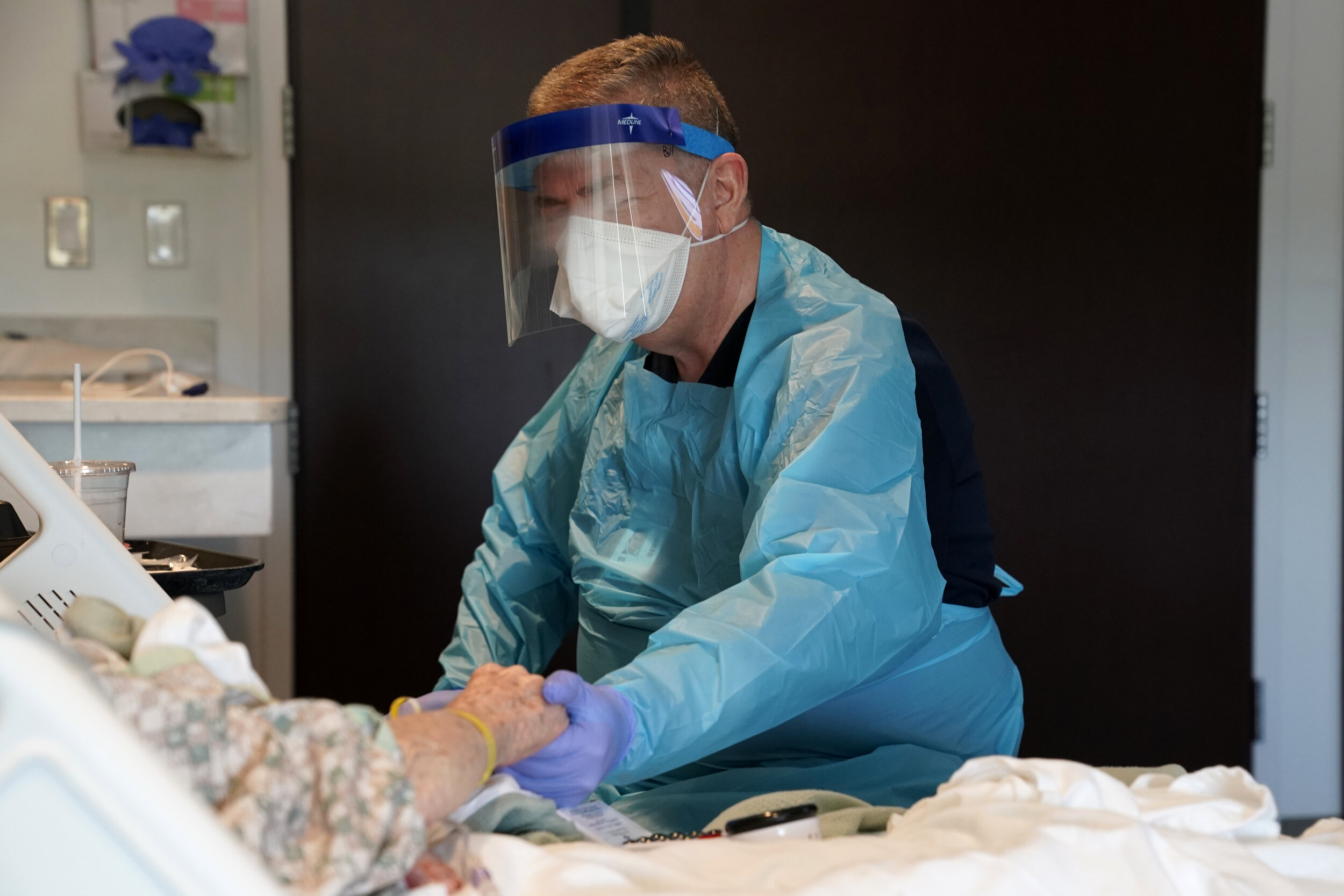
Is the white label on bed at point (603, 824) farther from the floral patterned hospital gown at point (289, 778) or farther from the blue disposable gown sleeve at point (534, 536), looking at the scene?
the blue disposable gown sleeve at point (534, 536)

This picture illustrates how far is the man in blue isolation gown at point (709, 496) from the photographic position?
1.07m

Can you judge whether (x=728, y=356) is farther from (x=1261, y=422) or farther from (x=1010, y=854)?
(x=1261, y=422)

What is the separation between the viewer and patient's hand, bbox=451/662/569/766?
83 centimetres

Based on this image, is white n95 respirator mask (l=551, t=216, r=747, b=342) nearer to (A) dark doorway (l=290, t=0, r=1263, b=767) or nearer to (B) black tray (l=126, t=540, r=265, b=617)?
(B) black tray (l=126, t=540, r=265, b=617)

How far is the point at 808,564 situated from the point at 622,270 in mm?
490

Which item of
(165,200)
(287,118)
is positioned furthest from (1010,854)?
(165,200)

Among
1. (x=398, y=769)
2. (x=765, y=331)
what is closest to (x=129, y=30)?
(x=765, y=331)

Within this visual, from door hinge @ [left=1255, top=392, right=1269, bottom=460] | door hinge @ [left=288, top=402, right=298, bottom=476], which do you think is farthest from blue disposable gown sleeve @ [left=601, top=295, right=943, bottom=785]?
door hinge @ [left=1255, top=392, right=1269, bottom=460]

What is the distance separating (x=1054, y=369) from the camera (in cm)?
261

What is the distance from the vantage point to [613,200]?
1.38 metres

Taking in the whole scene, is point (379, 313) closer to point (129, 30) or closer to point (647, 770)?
point (129, 30)

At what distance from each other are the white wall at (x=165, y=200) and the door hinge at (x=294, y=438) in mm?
22

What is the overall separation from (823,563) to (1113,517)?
1785mm

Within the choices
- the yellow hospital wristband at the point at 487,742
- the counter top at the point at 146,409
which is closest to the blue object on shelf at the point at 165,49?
the counter top at the point at 146,409
